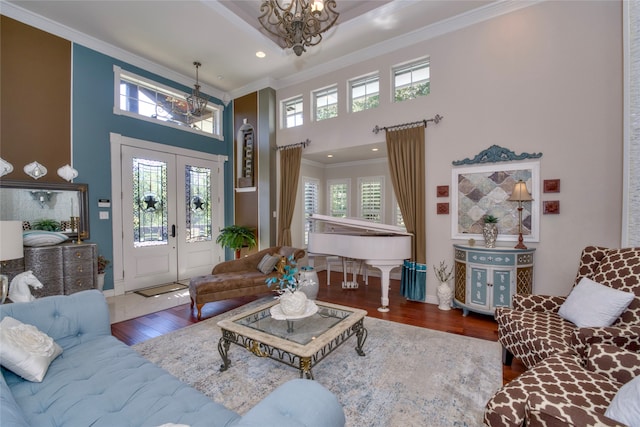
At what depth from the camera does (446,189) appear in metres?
4.15

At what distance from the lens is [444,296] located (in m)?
3.97

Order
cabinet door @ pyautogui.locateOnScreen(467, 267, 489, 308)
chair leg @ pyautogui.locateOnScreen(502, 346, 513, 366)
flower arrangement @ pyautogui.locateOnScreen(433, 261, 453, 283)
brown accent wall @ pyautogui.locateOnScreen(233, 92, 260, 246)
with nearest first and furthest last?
chair leg @ pyautogui.locateOnScreen(502, 346, 513, 366)
cabinet door @ pyautogui.locateOnScreen(467, 267, 489, 308)
flower arrangement @ pyautogui.locateOnScreen(433, 261, 453, 283)
brown accent wall @ pyautogui.locateOnScreen(233, 92, 260, 246)

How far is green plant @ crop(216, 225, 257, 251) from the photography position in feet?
19.2

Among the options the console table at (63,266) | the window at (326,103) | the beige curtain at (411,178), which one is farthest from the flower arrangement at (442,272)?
the console table at (63,266)

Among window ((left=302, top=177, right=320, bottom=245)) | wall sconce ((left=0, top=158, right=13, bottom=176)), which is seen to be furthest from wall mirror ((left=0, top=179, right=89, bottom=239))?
window ((left=302, top=177, right=320, bottom=245))

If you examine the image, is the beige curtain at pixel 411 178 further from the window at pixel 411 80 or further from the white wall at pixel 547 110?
the window at pixel 411 80

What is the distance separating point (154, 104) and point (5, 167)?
2497 millimetres

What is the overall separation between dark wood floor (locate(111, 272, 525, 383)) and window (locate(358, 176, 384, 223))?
216 centimetres

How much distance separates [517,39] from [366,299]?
430 centimetres

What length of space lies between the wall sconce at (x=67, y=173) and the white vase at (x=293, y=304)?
406 cm

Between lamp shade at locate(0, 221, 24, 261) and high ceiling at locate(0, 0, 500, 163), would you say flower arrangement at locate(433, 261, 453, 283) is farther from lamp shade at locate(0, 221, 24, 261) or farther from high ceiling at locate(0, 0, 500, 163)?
lamp shade at locate(0, 221, 24, 261)

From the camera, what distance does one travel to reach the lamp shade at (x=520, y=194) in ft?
11.3

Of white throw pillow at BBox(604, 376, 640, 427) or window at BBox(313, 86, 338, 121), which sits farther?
window at BBox(313, 86, 338, 121)

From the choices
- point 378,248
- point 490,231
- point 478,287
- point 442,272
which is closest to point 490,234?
point 490,231
